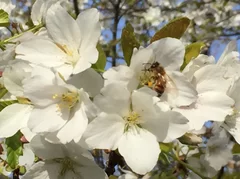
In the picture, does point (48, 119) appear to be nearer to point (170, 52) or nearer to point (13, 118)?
point (13, 118)

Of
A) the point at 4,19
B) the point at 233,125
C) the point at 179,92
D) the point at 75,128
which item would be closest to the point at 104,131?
the point at 75,128

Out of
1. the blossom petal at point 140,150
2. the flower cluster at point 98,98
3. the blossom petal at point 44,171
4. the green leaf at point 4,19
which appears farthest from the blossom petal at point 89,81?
the green leaf at point 4,19

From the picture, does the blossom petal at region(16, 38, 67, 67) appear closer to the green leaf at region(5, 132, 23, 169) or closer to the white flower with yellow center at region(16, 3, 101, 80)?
the white flower with yellow center at region(16, 3, 101, 80)

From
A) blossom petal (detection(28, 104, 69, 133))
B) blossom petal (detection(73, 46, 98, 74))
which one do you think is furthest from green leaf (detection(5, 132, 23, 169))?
blossom petal (detection(73, 46, 98, 74))

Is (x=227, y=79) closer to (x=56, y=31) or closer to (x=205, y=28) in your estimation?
(x=56, y=31)

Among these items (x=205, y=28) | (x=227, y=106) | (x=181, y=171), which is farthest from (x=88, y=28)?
(x=205, y=28)

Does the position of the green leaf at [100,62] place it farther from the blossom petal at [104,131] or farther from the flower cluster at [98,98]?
the blossom petal at [104,131]
